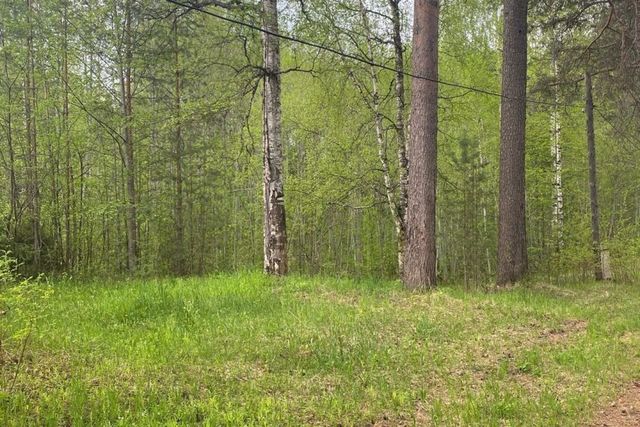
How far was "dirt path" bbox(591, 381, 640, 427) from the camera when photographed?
163 inches

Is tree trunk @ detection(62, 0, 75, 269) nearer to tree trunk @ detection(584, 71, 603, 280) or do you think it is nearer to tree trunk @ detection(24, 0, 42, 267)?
tree trunk @ detection(24, 0, 42, 267)

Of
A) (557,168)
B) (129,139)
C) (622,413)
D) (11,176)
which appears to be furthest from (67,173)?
(557,168)

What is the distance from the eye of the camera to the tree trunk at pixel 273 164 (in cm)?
1020

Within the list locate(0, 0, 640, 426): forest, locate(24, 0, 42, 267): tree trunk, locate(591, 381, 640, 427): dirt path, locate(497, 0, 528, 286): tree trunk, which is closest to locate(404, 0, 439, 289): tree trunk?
locate(0, 0, 640, 426): forest

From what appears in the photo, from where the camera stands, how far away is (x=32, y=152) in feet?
40.9

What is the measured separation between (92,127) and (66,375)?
10.3 meters

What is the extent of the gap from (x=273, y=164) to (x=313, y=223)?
9113 millimetres

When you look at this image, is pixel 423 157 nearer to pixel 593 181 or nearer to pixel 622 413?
pixel 622 413

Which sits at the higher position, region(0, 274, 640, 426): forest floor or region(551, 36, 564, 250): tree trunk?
region(551, 36, 564, 250): tree trunk

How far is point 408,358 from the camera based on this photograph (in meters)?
5.55

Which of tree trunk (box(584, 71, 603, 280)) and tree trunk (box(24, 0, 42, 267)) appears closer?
tree trunk (box(24, 0, 42, 267))

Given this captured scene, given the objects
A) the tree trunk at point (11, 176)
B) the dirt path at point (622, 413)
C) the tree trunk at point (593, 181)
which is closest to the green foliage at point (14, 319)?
the dirt path at point (622, 413)

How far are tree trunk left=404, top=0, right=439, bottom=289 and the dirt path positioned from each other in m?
4.90

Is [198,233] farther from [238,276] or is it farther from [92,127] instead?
[238,276]
